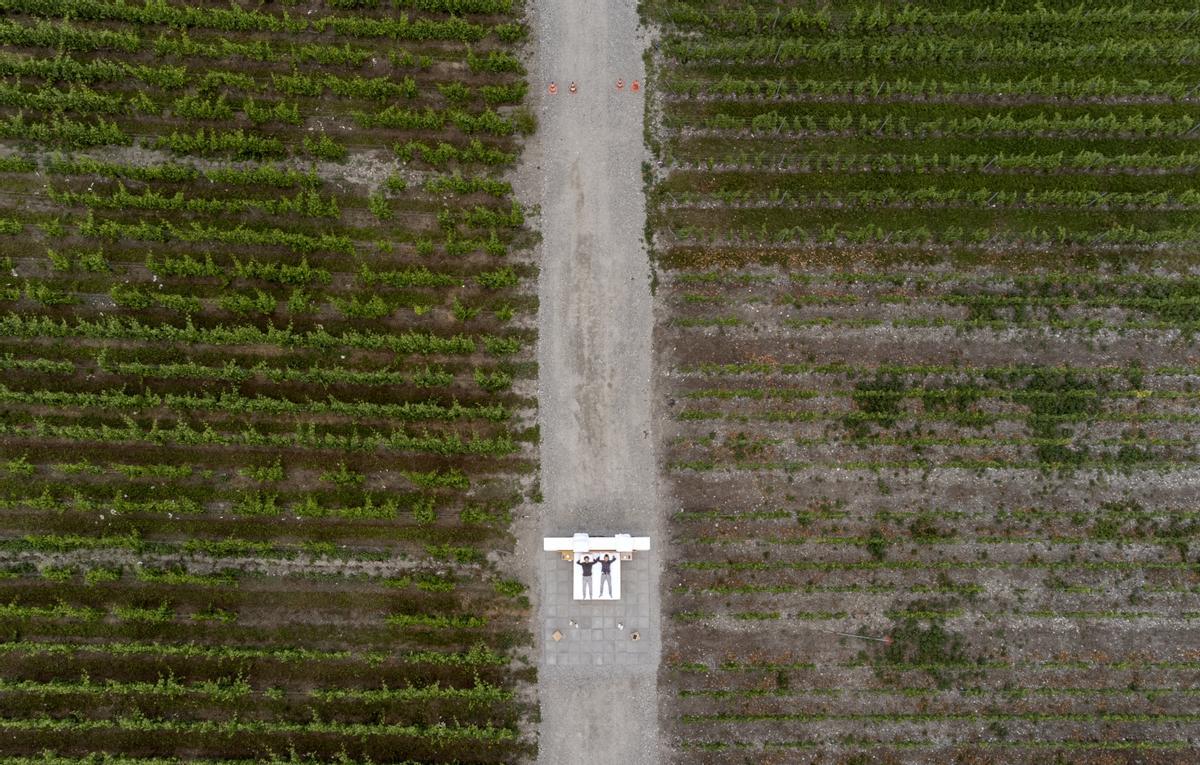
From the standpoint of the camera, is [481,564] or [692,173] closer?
[481,564]

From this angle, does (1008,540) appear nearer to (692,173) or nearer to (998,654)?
(998,654)

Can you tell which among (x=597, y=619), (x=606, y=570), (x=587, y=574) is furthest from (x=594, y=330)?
(x=597, y=619)

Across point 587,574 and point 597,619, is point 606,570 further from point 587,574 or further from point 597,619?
point 597,619

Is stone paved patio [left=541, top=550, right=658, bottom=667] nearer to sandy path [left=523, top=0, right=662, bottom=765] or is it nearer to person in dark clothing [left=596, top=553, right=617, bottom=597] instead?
sandy path [left=523, top=0, right=662, bottom=765]

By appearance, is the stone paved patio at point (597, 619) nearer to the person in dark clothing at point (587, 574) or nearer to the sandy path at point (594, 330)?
the sandy path at point (594, 330)

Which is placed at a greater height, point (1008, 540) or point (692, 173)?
point (692, 173)

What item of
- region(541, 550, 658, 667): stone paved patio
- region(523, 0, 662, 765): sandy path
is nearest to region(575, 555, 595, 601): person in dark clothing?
region(541, 550, 658, 667): stone paved patio

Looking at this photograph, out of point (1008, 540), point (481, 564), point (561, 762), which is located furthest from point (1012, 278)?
point (561, 762)
